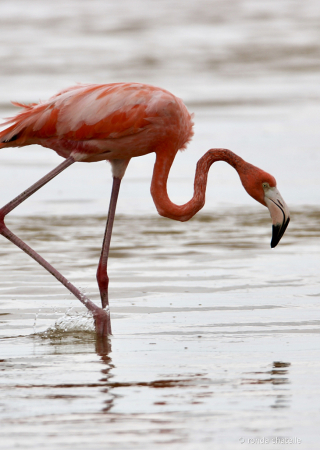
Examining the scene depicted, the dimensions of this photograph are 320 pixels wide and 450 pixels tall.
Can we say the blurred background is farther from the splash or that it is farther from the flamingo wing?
the splash

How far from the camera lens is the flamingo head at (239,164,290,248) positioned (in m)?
6.55

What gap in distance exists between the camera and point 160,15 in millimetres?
29438

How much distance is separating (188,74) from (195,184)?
13.0 m

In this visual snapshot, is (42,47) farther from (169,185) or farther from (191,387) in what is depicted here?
(191,387)

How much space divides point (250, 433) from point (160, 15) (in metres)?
26.5

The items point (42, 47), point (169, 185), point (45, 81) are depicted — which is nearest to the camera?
point (169, 185)

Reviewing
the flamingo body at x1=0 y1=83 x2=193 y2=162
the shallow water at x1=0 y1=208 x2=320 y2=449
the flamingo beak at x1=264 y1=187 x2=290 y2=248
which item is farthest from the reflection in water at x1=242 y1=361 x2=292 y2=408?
the flamingo body at x1=0 y1=83 x2=193 y2=162

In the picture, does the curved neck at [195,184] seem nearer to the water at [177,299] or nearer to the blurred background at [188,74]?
the water at [177,299]

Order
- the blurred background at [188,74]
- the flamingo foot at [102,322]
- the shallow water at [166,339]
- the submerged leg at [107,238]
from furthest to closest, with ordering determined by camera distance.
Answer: the blurred background at [188,74], the submerged leg at [107,238], the flamingo foot at [102,322], the shallow water at [166,339]

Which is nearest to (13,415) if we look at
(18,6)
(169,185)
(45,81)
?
(169,185)

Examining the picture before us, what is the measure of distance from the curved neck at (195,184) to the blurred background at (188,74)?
3413mm

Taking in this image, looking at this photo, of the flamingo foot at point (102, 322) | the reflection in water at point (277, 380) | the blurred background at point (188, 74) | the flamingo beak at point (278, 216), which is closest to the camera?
the reflection in water at point (277, 380)

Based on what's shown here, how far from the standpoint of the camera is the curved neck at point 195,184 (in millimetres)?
6738

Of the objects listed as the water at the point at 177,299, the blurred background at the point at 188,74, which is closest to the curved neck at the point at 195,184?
the water at the point at 177,299
